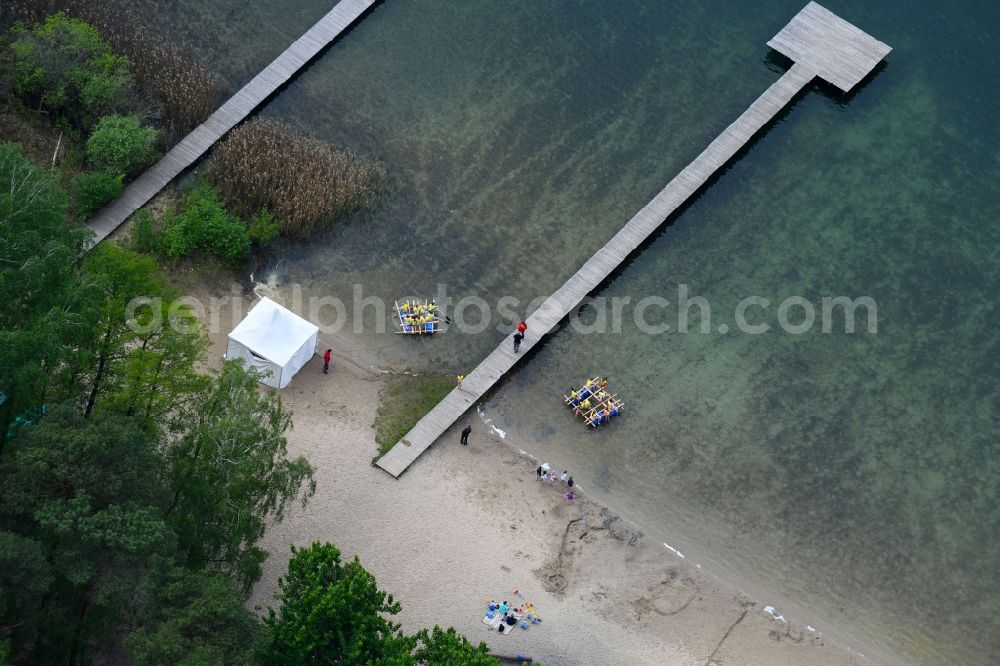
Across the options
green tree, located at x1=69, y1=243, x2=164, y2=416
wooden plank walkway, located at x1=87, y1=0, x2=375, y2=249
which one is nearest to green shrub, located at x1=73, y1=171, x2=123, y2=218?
wooden plank walkway, located at x1=87, y1=0, x2=375, y2=249

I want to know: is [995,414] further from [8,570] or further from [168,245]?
[8,570]

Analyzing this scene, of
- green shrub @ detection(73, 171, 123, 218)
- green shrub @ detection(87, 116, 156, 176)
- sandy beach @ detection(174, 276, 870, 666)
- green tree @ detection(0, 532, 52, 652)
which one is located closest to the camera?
green tree @ detection(0, 532, 52, 652)

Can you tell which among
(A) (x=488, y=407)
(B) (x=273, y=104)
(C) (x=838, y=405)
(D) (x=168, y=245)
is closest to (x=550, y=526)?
(A) (x=488, y=407)

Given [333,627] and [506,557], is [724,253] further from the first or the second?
[333,627]

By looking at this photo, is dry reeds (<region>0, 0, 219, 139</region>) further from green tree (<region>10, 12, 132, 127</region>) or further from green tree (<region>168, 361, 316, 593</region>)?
green tree (<region>168, 361, 316, 593</region>)

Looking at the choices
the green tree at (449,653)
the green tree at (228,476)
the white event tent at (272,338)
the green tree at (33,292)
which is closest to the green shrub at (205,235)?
the white event tent at (272,338)

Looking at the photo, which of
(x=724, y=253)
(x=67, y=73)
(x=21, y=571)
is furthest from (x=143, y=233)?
(x=724, y=253)
